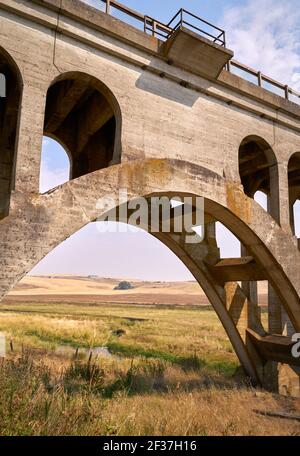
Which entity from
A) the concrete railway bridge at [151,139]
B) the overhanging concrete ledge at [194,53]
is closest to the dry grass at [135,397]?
the concrete railway bridge at [151,139]

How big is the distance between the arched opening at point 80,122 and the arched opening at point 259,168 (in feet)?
15.2

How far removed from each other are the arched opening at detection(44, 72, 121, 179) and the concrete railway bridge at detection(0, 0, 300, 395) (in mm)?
44

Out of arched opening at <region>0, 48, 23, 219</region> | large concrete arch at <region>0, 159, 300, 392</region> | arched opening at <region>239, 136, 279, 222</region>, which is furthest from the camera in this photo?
arched opening at <region>239, 136, 279, 222</region>

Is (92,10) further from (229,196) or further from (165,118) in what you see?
(229,196)

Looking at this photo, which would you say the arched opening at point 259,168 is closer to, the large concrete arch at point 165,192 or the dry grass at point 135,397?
the large concrete arch at point 165,192

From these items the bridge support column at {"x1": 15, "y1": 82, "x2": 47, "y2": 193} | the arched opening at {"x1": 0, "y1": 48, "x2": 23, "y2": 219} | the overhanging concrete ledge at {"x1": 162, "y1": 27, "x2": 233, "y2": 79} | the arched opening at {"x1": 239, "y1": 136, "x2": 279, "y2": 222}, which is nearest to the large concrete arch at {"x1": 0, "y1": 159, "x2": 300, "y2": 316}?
the bridge support column at {"x1": 15, "y1": 82, "x2": 47, "y2": 193}

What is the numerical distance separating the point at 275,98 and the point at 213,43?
3492 mm

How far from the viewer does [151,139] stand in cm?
984

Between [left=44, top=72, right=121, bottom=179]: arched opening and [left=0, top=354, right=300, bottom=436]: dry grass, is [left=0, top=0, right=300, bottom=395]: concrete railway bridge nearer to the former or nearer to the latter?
[left=44, top=72, right=121, bottom=179]: arched opening

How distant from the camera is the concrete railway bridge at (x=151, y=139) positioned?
787 centimetres

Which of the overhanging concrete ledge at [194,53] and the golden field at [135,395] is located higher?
the overhanging concrete ledge at [194,53]

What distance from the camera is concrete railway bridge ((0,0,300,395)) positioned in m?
7.87

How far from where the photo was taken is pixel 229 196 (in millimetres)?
10672
